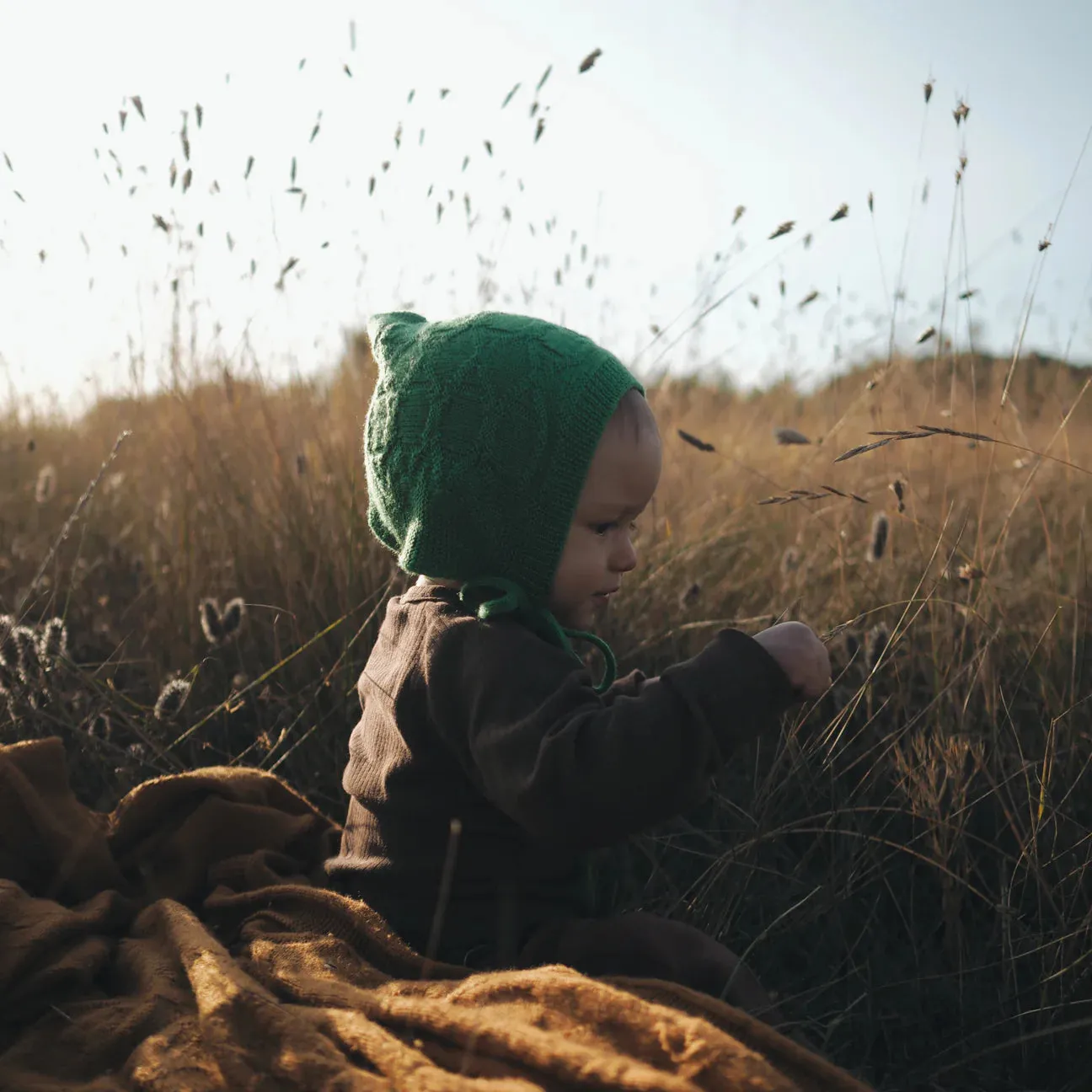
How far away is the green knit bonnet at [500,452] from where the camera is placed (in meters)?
1.67

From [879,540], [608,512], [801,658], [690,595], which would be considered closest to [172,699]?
[608,512]

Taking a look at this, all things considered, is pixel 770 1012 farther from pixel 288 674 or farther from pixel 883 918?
pixel 288 674

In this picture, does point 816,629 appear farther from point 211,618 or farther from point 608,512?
point 211,618

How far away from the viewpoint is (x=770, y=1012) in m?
1.59

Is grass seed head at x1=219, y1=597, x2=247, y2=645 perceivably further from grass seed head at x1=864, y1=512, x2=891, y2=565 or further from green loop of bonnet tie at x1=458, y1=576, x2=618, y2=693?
grass seed head at x1=864, y1=512, x2=891, y2=565

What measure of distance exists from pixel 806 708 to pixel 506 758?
0.93m

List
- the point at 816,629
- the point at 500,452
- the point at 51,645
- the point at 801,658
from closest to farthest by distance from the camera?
1. the point at 801,658
2. the point at 500,452
3. the point at 51,645
4. the point at 816,629

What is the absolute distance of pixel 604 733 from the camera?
4.73 feet

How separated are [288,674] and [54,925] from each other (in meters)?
0.95

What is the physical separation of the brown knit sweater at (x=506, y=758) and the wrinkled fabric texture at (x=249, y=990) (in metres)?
0.12

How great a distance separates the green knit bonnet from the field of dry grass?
0.44 meters

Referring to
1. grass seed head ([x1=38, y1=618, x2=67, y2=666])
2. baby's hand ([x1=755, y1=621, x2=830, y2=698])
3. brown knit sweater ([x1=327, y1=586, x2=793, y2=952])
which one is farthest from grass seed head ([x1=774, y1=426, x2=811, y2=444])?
grass seed head ([x1=38, y1=618, x2=67, y2=666])

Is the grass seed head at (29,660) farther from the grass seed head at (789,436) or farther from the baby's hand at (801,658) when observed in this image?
the grass seed head at (789,436)

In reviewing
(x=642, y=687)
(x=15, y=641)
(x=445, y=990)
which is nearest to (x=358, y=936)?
(x=445, y=990)
